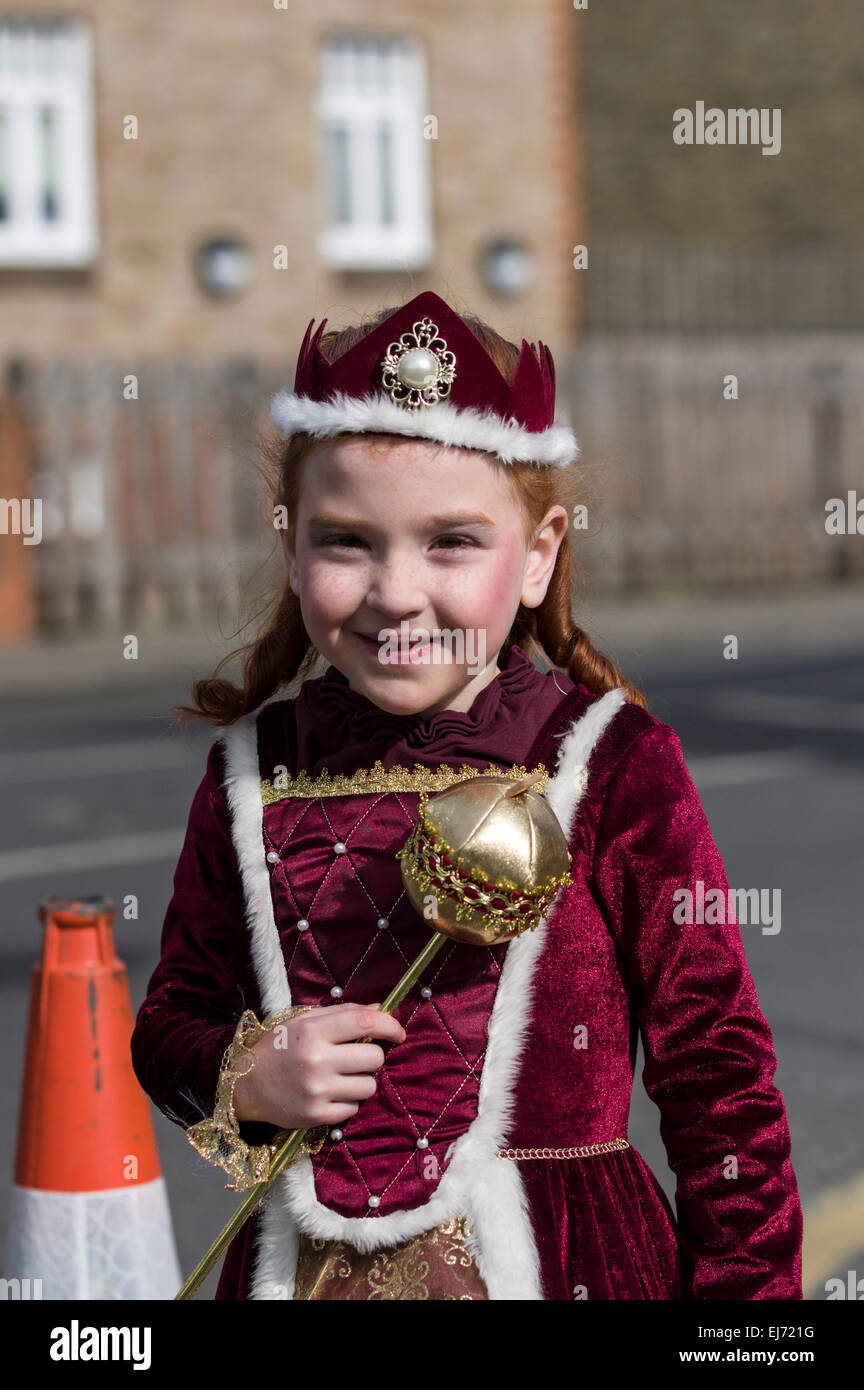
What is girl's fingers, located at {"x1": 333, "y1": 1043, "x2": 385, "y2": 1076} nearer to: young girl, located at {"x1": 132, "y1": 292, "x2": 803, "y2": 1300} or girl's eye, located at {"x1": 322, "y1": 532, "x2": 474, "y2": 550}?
young girl, located at {"x1": 132, "y1": 292, "x2": 803, "y2": 1300}

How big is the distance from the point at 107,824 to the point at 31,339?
971 centimetres

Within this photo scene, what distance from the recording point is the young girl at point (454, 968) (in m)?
2.04

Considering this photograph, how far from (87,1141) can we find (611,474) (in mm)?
10236

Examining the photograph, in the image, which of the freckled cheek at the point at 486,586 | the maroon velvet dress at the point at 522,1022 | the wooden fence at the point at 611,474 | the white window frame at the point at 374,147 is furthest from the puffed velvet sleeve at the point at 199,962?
the white window frame at the point at 374,147

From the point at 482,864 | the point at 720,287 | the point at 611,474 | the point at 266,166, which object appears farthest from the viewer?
the point at 720,287

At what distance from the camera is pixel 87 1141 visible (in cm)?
322

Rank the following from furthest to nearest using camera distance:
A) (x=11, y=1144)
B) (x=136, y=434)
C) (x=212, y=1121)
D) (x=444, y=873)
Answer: (x=136, y=434), (x=11, y=1144), (x=212, y=1121), (x=444, y=873)

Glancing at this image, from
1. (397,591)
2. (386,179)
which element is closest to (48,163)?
(386,179)

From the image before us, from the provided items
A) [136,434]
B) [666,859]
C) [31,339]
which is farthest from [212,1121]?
[31,339]

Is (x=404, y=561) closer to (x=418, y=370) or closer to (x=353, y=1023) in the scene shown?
(x=418, y=370)

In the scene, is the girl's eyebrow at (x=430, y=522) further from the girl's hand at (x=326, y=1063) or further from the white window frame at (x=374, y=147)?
the white window frame at (x=374, y=147)
